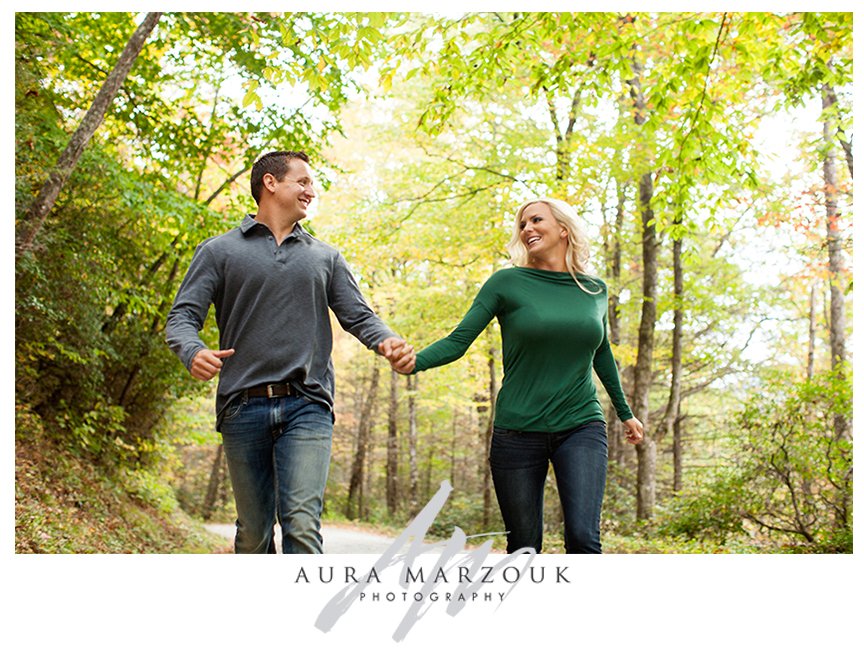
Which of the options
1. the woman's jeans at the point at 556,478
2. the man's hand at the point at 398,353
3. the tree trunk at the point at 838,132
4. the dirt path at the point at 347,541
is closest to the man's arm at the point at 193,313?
the man's hand at the point at 398,353

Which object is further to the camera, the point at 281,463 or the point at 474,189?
A: the point at 474,189

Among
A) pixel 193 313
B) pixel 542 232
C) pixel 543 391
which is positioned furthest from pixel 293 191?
pixel 543 391

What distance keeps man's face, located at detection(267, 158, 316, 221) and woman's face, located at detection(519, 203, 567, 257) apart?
1.04 m

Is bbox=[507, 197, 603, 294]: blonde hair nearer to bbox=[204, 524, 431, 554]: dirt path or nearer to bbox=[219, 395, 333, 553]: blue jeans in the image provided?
bbox=[219, 395, 333, 553]: blue jeans

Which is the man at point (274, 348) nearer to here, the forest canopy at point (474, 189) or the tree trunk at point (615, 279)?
the forest canopy at point (474, 189)

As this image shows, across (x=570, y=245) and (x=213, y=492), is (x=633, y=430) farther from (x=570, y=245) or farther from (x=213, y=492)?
(x=213, y=492)

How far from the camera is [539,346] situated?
143 inches

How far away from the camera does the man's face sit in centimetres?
356

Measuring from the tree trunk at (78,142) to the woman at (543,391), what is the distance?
164 inches

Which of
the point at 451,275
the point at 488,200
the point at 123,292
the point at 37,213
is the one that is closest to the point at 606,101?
the point at 488,200

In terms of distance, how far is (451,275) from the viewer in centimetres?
1456

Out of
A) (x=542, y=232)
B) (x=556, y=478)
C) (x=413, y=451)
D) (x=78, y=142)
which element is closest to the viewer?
(x=556, y=478)

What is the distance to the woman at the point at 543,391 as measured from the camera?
350cm

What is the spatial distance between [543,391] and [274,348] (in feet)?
3.91
